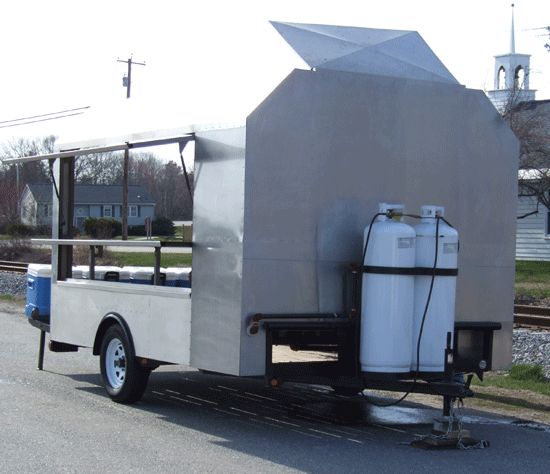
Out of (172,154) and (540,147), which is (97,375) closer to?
(172,154)

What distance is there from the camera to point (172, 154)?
31.4ft

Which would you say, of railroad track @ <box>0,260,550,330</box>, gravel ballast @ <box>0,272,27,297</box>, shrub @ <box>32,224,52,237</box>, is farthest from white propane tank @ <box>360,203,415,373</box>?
shrub @ <box>32,224,52,237</box>

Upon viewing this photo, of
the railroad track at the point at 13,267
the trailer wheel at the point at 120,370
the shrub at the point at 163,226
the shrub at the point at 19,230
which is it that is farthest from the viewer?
the shrub at the point at 19,230

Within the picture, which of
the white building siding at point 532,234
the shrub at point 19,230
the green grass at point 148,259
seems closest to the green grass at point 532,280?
the white building siding at point 532,234

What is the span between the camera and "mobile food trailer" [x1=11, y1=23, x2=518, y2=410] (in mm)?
8531

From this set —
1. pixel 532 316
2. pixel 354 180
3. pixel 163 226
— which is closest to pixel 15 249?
pixel 532 316

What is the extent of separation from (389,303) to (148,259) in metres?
3.18

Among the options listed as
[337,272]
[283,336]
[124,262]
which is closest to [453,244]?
[337,272]

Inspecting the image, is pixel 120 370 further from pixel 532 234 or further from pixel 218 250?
pixel 532 234

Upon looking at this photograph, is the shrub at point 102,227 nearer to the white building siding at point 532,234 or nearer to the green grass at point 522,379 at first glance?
the green grass at point 522,379

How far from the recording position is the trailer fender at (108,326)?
1005cm

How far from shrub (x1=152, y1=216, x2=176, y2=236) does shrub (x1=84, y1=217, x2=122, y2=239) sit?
1.00 meters

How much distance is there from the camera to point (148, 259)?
10625mm

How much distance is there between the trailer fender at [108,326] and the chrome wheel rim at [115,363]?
197 mm
